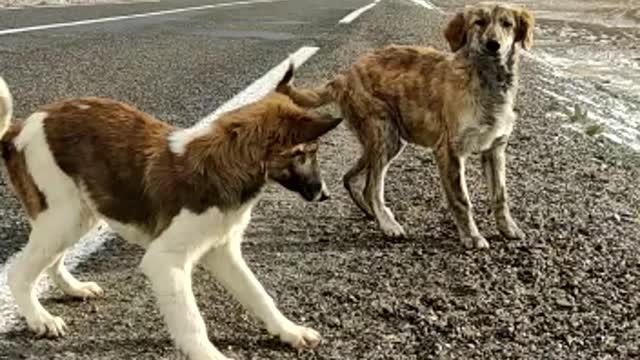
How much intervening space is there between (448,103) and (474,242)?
38.2 inches

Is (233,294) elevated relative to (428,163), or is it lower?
elevated

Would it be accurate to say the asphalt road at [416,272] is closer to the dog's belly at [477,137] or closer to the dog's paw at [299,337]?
the dog's paw at [299,337]

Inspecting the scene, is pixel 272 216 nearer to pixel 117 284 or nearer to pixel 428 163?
pixel 117 284

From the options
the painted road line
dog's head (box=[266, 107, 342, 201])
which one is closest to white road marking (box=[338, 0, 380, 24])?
the painted road line

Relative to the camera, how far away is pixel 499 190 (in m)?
6.52

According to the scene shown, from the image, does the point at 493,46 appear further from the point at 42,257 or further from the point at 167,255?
the point at 42,257

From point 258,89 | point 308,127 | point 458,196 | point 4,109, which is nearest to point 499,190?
point 458,196

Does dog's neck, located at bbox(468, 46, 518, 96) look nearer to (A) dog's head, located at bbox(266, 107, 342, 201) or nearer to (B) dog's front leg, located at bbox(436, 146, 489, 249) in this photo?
(B) dog's front leg, located at bbox(436, 146, 489, 249)

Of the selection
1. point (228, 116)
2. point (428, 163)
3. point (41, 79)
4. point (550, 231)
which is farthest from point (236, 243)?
point (41, 79)

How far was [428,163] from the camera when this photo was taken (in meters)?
8.07

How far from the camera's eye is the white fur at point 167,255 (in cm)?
439

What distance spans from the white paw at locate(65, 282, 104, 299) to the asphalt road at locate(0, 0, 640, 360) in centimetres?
5

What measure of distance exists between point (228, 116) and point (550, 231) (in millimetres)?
2499

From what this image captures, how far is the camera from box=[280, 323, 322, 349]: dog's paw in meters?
4.57
